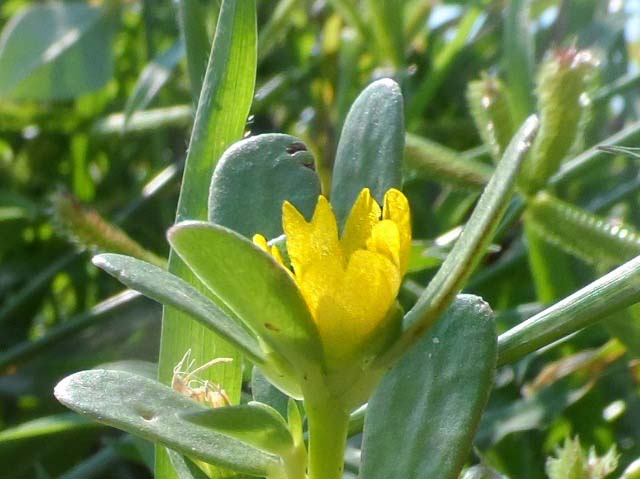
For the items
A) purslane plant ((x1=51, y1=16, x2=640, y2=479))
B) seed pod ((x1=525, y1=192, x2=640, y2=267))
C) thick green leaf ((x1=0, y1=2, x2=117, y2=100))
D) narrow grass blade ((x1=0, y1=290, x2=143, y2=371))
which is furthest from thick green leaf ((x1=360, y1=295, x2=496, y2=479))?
thick green leaf ((x1=0, y1=2, x2=117, y2=100))

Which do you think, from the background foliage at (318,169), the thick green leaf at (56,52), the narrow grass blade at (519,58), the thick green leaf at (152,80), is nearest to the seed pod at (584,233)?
the background foliage at (318,169)

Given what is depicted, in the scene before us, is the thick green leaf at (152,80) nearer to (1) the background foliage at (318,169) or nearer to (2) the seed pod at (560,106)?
(1) the background foliage at (318,169)

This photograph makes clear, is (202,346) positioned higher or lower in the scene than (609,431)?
higher

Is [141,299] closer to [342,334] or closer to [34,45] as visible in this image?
[34,45]

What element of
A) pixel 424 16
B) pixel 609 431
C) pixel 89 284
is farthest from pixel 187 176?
pixel 424 16

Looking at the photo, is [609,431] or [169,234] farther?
[609,431]

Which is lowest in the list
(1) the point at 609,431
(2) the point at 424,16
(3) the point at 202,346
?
(1) the point at 609,431
